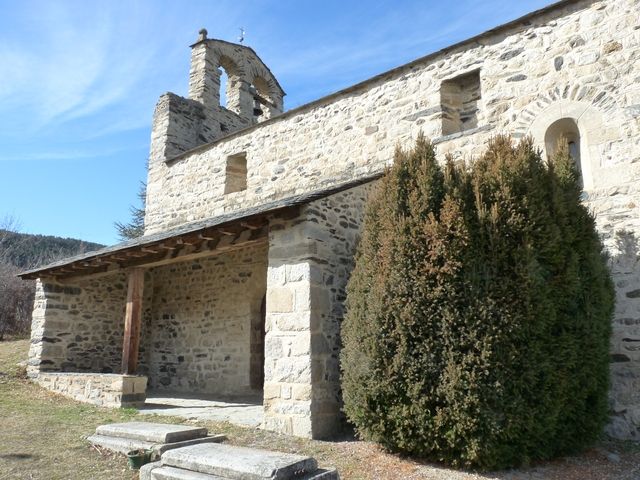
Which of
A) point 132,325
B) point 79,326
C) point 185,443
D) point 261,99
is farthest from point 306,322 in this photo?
point 261,99

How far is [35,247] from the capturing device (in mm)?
24219

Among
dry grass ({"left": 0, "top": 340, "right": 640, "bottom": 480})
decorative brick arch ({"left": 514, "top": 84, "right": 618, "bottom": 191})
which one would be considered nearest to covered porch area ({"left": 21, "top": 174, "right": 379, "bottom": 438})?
dry grass ({"left": 0, "top": 340, "right": 640, "bottom": 480})

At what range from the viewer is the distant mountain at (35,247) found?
881 inches

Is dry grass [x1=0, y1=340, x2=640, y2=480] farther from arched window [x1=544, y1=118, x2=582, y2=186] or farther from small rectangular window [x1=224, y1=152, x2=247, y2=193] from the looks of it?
small rectangular window [x1=224, y1=152, x2=247, y2=193]

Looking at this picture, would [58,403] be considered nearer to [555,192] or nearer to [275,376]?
[275,376]

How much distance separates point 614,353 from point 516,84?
11.9ft

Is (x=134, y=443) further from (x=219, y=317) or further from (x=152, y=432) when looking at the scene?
(x=219, y=317)

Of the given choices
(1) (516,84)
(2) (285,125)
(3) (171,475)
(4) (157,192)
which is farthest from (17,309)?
(1) (516,84)

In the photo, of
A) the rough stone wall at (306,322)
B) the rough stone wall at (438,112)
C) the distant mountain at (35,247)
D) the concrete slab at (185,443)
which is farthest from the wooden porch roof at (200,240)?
the distant mountain at (35,247)

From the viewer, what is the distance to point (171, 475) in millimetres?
3754

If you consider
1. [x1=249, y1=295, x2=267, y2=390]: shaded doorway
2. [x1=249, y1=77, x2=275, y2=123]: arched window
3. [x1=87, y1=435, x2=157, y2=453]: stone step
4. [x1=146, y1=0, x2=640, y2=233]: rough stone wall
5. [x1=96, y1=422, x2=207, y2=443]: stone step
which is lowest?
[x1=87, y1=435, x2=157, y2=453]: stone step

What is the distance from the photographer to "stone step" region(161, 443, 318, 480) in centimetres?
345

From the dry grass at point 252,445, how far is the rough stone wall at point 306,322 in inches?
11.6

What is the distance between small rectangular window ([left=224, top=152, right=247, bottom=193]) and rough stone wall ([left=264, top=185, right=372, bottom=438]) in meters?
4.69
